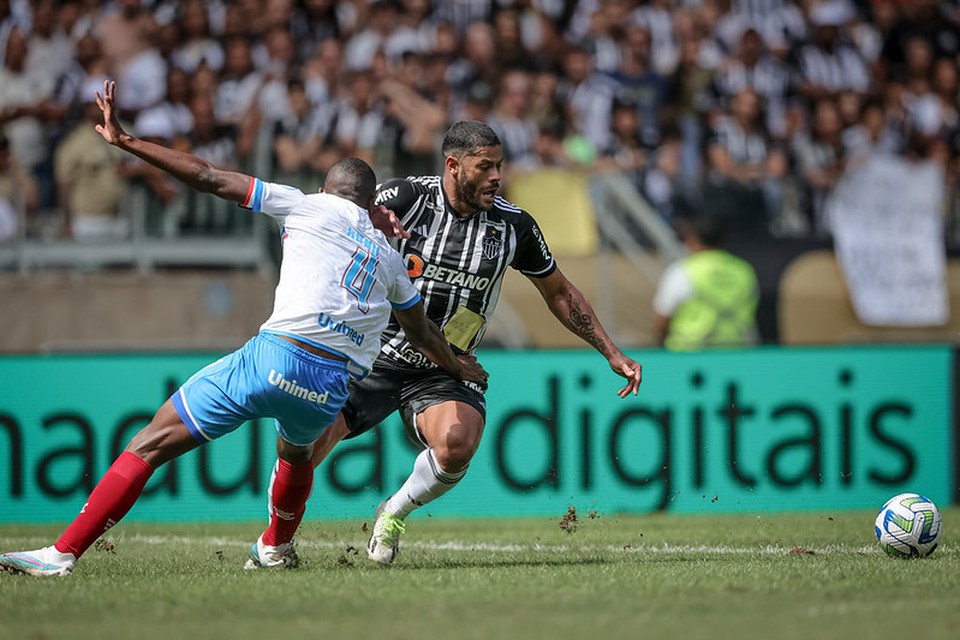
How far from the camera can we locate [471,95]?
14.1m

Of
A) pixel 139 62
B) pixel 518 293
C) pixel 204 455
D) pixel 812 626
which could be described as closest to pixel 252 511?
pixel 204 455

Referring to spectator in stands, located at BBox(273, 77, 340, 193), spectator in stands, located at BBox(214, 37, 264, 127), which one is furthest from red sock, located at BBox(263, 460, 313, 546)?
spectator in stands, located at BBox(214, 37, 264, 127)

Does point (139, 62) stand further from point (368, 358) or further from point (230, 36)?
point (368, 358)

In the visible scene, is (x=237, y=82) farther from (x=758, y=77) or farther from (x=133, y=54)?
(x=758, y=77)

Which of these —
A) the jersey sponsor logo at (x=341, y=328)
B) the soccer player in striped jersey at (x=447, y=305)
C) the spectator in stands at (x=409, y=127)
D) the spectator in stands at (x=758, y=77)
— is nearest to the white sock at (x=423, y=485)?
the soccer player in striped jersey at (x=447, y=305)

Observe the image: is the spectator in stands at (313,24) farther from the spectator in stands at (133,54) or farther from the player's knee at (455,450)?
the player's knee at (455,450)

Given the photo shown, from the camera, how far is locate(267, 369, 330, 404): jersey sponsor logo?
6.68 meters

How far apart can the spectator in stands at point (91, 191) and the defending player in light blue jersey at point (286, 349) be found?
20.9 feet

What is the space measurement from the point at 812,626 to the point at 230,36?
10.9m

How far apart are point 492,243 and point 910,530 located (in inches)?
113

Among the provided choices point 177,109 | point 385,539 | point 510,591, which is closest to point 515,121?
point 177,109

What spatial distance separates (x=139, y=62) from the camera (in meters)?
14.3

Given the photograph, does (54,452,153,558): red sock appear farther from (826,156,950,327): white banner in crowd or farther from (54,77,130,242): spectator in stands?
(826,156,950,327): white banner in crowd

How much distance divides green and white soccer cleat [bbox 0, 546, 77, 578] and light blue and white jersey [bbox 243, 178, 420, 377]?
4.84 ft
